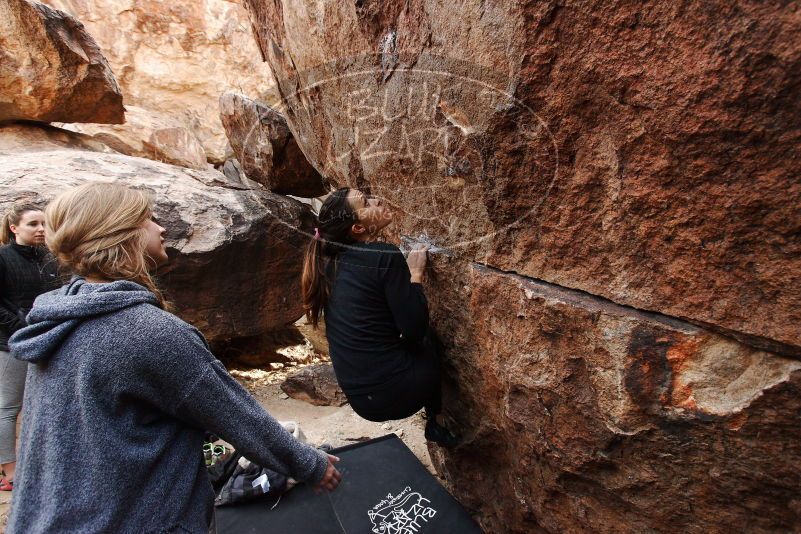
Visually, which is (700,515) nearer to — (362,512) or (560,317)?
(560,317)

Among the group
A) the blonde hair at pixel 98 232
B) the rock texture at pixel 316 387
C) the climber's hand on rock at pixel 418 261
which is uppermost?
the blonde hair at pixel 98 232

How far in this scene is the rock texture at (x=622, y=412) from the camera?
108 cm

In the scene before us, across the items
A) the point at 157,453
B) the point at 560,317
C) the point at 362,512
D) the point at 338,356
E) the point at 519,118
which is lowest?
the point at 362,512

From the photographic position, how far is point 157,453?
1093 mm

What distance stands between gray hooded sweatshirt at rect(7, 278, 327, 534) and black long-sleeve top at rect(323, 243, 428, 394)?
772 millimetres

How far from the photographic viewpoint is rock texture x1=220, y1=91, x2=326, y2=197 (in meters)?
3.60

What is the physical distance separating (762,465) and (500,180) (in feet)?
3.08

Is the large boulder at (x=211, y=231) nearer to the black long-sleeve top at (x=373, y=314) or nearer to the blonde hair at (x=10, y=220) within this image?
the blonde hair at (x=10, y=220)

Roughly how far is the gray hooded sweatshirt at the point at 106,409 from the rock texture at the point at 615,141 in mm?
964

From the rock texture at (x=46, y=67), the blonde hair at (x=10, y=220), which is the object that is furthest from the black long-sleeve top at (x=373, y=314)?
the rock texture at (x=46, y=67)

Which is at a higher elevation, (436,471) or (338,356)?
(338,356)

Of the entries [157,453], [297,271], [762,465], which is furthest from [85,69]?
[762,465]

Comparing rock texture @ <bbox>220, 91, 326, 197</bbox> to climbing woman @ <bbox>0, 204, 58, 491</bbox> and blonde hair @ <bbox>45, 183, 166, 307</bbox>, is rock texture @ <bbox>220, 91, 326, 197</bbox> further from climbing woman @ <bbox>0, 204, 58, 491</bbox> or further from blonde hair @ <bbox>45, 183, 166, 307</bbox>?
blonde hair @ <bbox>45, 183, 166, 307</bbox>

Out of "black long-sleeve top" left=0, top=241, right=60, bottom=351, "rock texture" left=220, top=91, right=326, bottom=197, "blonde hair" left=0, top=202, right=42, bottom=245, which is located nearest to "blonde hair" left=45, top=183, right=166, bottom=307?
"black long-sleeve top" left=0, top=241, right=60, bottom=351
